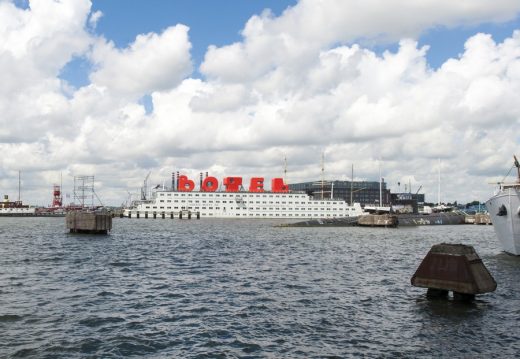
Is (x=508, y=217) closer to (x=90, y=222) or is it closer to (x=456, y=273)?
(x=456, y=273)

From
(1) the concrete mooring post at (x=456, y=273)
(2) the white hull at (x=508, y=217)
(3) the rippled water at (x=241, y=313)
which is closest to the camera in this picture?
(3) the rippled water at (x=241, y=313)

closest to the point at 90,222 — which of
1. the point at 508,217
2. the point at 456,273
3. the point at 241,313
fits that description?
the point at 241,313

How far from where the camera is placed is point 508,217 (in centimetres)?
5172

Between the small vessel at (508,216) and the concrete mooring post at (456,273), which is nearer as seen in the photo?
the concrete mooring post at (456,273)

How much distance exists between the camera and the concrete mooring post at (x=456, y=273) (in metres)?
26.1

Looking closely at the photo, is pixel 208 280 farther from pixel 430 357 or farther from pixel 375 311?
pixel 430 357

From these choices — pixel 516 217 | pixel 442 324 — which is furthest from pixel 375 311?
pixel 516 217

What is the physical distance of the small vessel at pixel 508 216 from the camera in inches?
1983

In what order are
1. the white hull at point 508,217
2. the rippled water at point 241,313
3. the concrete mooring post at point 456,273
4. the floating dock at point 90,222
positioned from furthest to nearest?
the floating dock at point 90,222
the white hull at point 508,217
the concrete mooring post at point 456,273
the rippled water at point 241,313

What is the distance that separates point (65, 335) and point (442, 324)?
60.9ft

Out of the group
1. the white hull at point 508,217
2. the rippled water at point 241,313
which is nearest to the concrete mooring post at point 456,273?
the rippled water at point 241,313

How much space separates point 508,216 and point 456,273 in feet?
99.8

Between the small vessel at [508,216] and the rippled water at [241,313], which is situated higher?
the small vessel at [508,216]

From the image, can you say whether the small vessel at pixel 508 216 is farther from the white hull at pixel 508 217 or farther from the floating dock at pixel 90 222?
the floating dock at pixel 90 222
